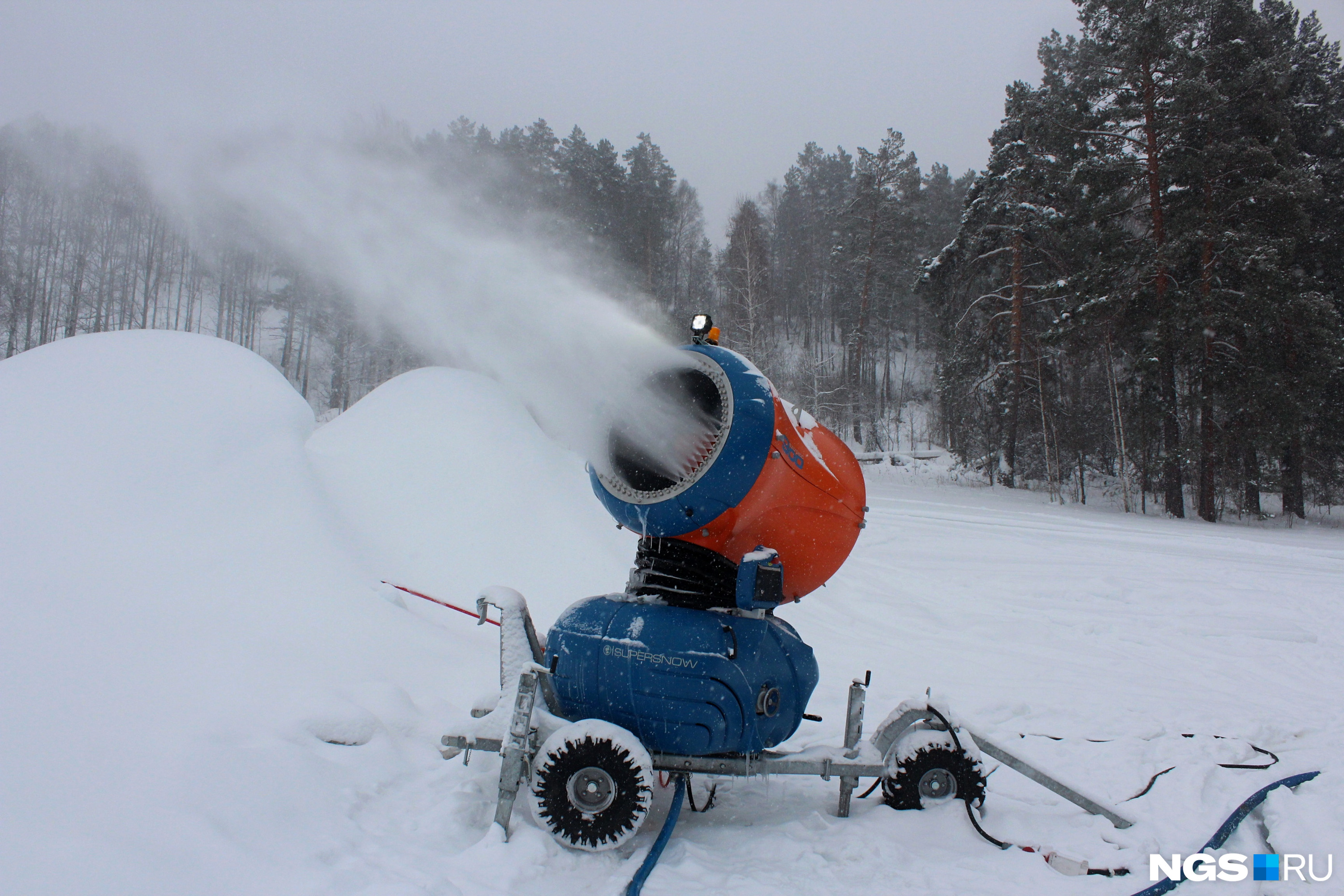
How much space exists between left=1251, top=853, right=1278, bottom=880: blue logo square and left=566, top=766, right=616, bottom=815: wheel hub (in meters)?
2.40

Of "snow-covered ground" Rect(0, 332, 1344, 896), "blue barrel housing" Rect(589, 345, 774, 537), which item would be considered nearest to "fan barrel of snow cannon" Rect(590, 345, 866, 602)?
"blue barrel housing" Rect(589, 345, 774, 537)

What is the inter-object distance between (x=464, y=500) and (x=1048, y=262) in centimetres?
2285

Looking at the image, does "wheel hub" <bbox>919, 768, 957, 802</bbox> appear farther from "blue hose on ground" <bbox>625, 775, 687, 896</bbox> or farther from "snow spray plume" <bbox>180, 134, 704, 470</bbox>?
"snow spray plume" <bbox>180, 134, 704, 470</bbox>

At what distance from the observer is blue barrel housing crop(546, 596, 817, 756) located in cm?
270

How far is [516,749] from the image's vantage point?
2529 mm

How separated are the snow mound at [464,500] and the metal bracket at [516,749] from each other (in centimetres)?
357

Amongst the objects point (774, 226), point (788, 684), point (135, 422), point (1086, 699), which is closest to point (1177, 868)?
point (788, 684)

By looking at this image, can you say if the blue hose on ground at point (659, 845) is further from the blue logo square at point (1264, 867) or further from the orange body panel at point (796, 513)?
the blue logo square at point (1264, 867)

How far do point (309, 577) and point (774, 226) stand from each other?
179ft

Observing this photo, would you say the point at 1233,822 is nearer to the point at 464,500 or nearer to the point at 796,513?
the point at 796,513

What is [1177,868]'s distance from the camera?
100 inches

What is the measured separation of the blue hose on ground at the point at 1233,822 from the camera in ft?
7.76

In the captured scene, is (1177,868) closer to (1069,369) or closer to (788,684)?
(788,684)

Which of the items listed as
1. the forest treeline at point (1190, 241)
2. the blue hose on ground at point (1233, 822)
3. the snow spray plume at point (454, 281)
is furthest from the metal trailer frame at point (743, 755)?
the forest treeline at point (1190, 241)
